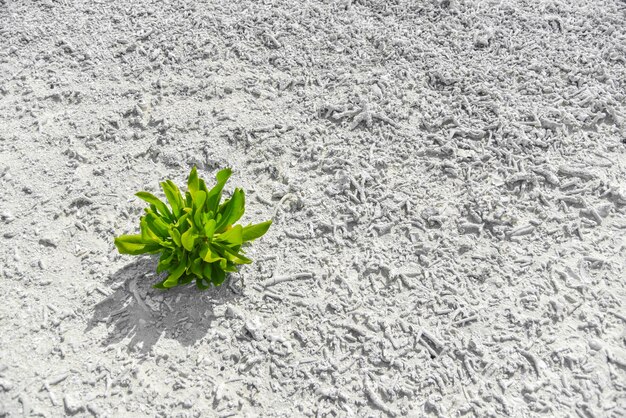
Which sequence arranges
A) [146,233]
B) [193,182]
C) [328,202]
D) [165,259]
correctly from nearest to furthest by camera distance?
[146,233], [165,259], [193,182], [328,202]

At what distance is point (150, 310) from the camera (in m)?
2.38

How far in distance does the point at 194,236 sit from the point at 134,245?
0.23 metres

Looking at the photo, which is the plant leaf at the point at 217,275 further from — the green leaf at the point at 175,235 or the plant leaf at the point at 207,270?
the green leaf at the point at 175,235

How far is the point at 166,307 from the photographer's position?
7.84ft

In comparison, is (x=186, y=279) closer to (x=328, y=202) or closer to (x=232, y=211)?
(x=232, y=211)

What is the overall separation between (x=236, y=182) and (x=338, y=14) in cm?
137

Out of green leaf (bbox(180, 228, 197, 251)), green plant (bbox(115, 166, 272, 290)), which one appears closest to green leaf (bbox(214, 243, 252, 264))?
green plant (bbox(115, 166, 272, 290))

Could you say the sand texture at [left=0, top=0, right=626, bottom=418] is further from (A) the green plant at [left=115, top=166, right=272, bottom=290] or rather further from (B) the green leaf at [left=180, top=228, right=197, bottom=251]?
(B) the green leaf at [left=180, top=228, right=197, bottom=251]

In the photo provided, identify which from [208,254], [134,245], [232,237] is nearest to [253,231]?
[232,237]

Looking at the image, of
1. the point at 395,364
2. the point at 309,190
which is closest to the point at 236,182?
the point at 309,190

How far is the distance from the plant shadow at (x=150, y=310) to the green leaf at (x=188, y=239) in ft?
0.96

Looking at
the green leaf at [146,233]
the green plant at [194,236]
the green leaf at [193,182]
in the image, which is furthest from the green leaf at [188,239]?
the green leaf at [193,182]

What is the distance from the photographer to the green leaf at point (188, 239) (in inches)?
85.7

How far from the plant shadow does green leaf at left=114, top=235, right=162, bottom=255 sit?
9.5 inches
